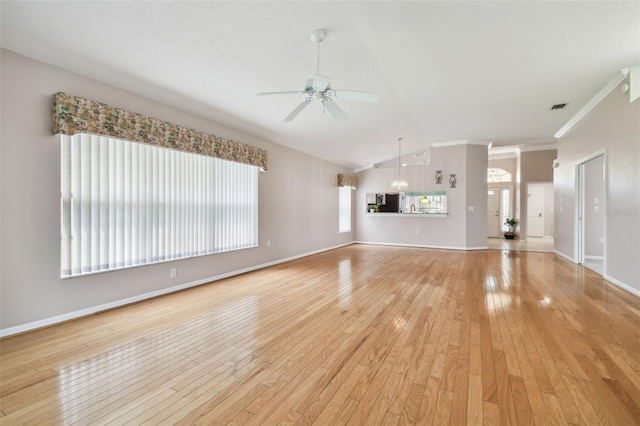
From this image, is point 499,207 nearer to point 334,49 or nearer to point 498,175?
point 498,175

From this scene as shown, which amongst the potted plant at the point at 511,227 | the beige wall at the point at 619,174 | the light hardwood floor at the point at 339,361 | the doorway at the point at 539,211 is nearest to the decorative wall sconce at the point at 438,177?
the beige wall at the point at 619,174

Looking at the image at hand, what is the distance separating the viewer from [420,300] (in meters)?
3.46

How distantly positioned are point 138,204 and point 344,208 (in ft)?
21.2

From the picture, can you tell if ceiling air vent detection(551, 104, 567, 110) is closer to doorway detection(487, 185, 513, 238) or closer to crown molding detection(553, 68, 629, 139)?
crown molding detection(553, 68, 629, 139)

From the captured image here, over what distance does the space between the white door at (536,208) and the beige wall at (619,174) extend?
6255mm

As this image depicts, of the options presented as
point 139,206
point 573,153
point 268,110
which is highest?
point 268,110

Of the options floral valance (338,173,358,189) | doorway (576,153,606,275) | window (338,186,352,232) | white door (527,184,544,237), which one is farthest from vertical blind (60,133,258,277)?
white door (527,184,544,237)

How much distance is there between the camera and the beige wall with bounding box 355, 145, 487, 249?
300 inches

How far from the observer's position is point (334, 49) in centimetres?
297

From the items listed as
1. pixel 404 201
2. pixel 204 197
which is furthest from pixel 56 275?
pixel 404 201

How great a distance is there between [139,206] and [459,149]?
303 inches

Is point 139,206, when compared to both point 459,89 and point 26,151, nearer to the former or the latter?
point 26,151

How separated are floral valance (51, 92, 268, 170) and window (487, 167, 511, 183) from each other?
33.3 feet

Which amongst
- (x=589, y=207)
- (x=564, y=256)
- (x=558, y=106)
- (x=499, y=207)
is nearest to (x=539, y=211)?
(x=499, y=207)
